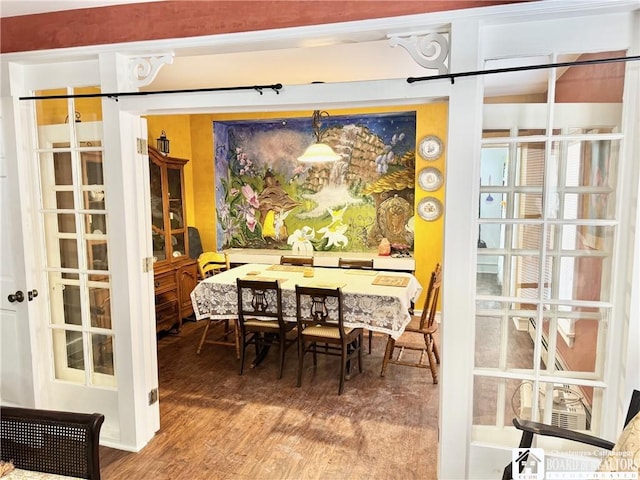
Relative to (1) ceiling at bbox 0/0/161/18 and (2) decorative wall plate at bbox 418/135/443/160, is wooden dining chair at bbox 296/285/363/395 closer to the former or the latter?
(1) ceiling at bbox 0/0/161/18

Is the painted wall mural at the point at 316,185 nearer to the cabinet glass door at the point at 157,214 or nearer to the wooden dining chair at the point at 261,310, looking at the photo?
the cabinet glass door at the point at 157,214

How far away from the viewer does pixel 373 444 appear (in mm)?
2617

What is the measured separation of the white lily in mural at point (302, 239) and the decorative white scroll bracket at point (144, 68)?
10.6ft

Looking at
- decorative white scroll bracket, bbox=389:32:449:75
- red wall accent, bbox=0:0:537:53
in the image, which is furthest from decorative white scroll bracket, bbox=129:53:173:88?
decorative white scroll bracket, bbox=389:32:449:75

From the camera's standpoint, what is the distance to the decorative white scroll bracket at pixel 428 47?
1.94 meters

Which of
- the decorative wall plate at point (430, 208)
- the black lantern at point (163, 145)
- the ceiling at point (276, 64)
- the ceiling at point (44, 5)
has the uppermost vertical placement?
the ceiling at point (276, 64)

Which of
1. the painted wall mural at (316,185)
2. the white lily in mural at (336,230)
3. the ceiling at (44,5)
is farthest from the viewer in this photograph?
the white lily in mural at (336,230)

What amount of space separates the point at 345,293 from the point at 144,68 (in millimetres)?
2070

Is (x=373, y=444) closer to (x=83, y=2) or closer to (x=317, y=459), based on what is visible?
(x=317, y=459)

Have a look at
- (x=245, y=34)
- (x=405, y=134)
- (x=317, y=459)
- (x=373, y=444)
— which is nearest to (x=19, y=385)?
(x=317, y=459)

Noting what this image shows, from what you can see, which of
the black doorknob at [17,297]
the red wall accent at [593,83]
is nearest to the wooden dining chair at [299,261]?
the black doorknob at [17,297]

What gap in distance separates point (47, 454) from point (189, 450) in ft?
3.79

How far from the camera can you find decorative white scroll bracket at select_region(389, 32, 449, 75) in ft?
6.36

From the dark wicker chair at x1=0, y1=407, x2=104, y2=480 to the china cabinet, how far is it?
2808 millimetres
